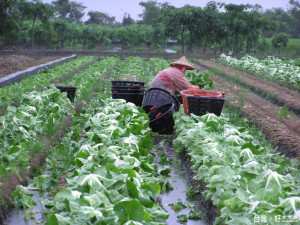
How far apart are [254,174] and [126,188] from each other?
1238mm

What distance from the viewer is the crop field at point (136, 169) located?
311 centimetres

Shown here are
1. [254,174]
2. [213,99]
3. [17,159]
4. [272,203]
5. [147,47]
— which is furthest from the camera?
[147,47]

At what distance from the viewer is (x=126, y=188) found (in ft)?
10.8

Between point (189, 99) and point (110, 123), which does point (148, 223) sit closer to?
point (110, 123)

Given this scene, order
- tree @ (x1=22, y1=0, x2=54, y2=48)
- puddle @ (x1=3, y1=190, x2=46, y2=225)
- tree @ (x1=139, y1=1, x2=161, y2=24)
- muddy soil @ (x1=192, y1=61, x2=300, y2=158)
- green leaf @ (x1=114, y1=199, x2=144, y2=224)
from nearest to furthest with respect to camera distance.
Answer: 1. green leaf @ (x1=114, y1=199, x2=144, y2=224)
2. puddle @ (x1=3, y1=190, x2=46, y2=225)
3. muddy soil @ (x1=192, y1=61, x2=300, y2=158)
4. tree @ (x1=22, y1=0, x2=54, y2=48)
5. tree @ (x1=139, y1=1, x2=161, y2=24)

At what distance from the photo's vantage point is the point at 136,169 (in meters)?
3.91

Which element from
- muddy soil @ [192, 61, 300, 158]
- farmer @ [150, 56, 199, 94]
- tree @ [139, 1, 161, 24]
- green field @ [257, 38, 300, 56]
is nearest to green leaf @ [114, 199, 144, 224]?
muddy soil @ [192, 61, 300, 158]

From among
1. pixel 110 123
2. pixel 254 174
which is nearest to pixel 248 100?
pixel 110 123

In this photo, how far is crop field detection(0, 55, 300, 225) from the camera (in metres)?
3.11

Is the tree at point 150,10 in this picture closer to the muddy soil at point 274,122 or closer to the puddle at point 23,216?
the muddy soil at point 274,122

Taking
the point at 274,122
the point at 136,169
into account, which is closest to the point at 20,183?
the point at 136,169

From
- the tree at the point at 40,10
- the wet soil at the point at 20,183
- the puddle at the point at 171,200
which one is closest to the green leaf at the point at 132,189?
the puddle at the point at 171,200

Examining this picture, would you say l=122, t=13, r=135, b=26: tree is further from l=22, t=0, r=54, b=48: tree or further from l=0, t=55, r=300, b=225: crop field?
l=0, t=55, r=300, b=225: crop field

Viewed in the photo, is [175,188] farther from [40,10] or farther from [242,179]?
[40,10]
